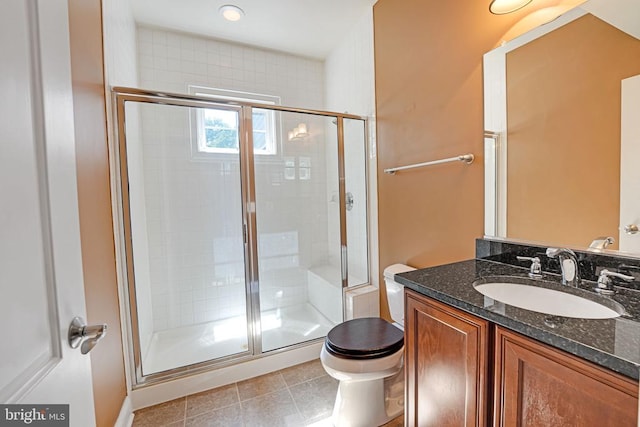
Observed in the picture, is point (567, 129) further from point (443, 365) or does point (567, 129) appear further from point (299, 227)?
point (299, 227)

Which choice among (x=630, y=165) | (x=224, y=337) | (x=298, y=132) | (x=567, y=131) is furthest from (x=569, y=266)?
(x=224, y=337)

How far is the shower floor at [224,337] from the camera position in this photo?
6.53 ft

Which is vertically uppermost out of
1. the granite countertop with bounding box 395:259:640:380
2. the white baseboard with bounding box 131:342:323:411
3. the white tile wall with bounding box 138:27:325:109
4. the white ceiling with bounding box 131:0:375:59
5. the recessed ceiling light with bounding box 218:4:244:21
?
the white ceiling with bounding box 131:0:375:59

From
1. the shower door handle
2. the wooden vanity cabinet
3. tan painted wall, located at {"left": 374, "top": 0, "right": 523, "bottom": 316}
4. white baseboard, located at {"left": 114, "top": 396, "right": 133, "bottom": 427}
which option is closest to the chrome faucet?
tan painted wall, located at {"left": 374, "top": 0, "right": 523, "bottom": 316}

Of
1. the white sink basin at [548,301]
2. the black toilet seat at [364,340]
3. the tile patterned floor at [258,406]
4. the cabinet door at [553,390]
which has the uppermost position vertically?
the white sink basin at [548,301]

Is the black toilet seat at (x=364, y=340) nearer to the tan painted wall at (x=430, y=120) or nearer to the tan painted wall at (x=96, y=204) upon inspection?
the tan painted wall at (x=430, y=120)

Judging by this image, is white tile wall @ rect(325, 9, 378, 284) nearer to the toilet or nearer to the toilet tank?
the toilet tank

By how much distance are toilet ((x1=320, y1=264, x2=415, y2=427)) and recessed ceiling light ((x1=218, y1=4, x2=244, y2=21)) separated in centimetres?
240

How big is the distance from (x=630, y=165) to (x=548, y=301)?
1.72 ft

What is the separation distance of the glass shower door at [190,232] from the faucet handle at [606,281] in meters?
1.96

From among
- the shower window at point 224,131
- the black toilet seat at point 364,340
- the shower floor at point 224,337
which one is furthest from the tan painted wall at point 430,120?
the shower window at point 224,131

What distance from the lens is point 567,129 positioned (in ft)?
3.48

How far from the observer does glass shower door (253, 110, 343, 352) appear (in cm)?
244

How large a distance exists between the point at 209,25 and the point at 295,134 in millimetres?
1126
